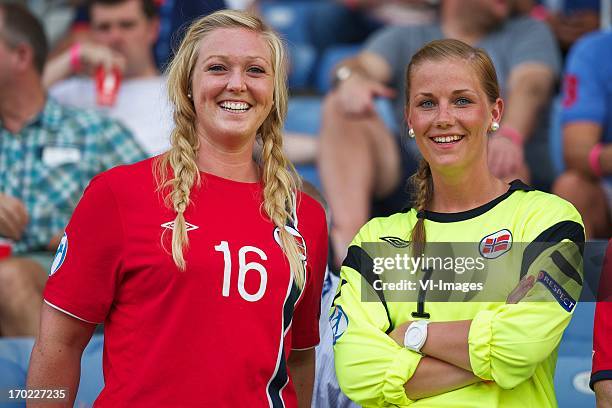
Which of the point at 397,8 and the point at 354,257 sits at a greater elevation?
the point at 397,8

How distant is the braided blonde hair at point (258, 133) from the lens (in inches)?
79.7

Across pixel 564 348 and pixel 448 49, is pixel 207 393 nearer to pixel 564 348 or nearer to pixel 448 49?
pixel 448 49

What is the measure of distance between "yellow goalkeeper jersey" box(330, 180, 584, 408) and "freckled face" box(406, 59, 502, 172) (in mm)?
124

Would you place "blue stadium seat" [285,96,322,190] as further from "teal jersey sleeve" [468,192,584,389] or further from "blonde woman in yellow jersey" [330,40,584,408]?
→ "teal jersey sleeve" [468,192,584,389]

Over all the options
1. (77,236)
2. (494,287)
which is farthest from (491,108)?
(77,236)

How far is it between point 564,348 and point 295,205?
39.9 inches

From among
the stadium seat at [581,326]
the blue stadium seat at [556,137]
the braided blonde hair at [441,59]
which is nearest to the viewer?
the braided blonde hair at [441,59]

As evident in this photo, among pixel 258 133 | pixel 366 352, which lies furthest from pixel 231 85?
pixel 366 352

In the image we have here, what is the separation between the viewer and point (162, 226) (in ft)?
6.42

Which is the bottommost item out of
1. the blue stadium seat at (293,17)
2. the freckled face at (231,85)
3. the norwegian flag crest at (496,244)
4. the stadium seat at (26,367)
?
the stadium seat at (26,367)

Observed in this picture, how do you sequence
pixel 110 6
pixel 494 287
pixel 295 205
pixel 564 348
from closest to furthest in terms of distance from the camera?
1. pixel 494 287
2. pixel 295 205
3. pixel 564 348
4. pixel 110 6

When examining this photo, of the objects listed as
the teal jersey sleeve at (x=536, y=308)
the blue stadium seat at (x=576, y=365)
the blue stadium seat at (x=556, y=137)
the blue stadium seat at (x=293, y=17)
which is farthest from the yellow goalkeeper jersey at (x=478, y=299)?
the blue stadium seat at (x=293, y=17)

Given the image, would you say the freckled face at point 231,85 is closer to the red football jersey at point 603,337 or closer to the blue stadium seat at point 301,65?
the red football jersey at point 603,337

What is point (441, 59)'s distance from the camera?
6.92 ft
